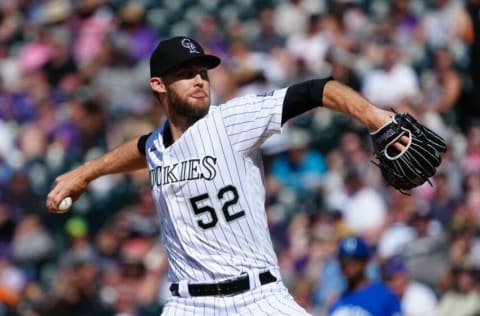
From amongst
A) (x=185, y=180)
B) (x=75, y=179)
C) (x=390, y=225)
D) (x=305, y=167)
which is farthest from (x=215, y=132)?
(x=305, y=167)

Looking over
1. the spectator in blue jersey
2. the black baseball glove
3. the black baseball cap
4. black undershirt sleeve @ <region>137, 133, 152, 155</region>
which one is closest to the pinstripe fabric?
the black baseball cap

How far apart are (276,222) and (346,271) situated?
3.11 m

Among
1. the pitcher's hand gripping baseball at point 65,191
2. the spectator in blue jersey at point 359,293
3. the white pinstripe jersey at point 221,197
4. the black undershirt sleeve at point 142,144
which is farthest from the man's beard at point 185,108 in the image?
the spectator in blue jersey at point 359,293

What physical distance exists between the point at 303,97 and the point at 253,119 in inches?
11.8

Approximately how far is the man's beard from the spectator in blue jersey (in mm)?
2293

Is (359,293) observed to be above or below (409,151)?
below

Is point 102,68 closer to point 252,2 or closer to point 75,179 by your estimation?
point 252,2

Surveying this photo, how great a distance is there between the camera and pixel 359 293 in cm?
720

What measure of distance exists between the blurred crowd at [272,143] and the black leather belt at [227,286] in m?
3.49

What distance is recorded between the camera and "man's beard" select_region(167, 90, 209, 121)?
529cm

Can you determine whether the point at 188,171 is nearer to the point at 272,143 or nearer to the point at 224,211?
the point at 224,211

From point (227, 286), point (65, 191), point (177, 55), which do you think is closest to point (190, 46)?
point (177, 55)

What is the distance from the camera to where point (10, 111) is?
13.6 meters

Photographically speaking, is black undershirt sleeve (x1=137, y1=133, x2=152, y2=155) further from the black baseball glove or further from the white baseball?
the black baseball glove
